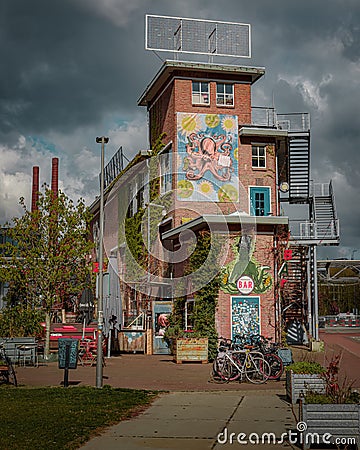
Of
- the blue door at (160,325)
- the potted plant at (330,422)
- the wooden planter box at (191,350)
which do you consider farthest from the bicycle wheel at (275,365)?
the blue door at (160,325)

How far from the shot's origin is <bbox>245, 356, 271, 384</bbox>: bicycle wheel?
16562 millimetres

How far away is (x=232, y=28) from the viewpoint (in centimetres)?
3438

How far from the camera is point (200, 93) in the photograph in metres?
32.8

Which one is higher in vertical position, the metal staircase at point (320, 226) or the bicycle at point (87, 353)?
the metal staircase at point (320, 226)

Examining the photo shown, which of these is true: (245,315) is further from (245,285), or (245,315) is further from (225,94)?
(225,94)

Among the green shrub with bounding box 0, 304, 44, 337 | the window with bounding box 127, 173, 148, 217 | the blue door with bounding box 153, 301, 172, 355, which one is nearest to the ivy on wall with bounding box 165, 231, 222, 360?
the blue door with bounding box 153, 301, 172, 355

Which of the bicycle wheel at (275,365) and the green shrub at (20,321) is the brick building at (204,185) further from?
the bicycle wheel at (275,365)

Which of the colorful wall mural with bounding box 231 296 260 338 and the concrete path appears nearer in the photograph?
the concrete path

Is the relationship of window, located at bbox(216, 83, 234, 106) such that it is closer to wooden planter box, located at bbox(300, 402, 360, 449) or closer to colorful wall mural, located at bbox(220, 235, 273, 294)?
colorful wall mural, located at bbox(220, 235, 273, 294)

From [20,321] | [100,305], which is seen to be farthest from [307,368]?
[20,321]

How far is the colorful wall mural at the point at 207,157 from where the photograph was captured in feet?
104

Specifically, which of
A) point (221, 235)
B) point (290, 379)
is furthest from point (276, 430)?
point (221, 235)

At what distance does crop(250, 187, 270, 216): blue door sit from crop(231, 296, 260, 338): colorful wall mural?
26.8 ft

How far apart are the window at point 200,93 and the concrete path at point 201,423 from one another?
2081 centimetres
